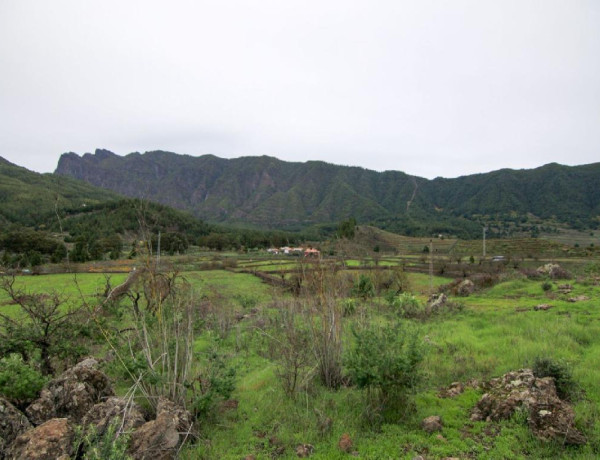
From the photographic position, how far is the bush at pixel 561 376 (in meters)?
5.56

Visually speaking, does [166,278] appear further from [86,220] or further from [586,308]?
[86,220]

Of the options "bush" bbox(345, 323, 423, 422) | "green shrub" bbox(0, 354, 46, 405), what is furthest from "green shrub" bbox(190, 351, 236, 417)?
"green shrub" bbox(0, 354, 46, 405)

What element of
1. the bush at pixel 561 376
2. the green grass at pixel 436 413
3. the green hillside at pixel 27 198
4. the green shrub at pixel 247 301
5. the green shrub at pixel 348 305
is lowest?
the green shrub at pixel 247 301

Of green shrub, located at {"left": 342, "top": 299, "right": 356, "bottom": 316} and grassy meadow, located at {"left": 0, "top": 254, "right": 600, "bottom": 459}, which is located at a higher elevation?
green shrub, located at {"left": 342, "top": 299, "right": 356, "bottom": 316}

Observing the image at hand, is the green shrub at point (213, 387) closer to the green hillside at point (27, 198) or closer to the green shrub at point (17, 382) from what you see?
the green shrub at point (17, 382)

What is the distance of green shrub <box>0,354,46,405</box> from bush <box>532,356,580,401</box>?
810cm

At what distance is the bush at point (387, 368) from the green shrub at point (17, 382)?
4.71 m

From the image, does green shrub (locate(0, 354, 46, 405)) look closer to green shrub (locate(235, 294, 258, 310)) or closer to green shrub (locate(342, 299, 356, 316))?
green shrub (locate(342, 299, 356, 316))

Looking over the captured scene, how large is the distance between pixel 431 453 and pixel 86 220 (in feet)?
312

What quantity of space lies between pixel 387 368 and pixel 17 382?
5.31 metres

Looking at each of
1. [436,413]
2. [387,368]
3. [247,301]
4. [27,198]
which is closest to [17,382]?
[387,368]

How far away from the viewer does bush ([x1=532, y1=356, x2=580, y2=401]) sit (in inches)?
219

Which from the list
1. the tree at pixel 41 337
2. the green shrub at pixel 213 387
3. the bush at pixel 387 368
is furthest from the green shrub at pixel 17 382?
the bush at pixel 387 368

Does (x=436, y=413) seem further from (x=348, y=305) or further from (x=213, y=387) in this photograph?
(x=348, y=305)
